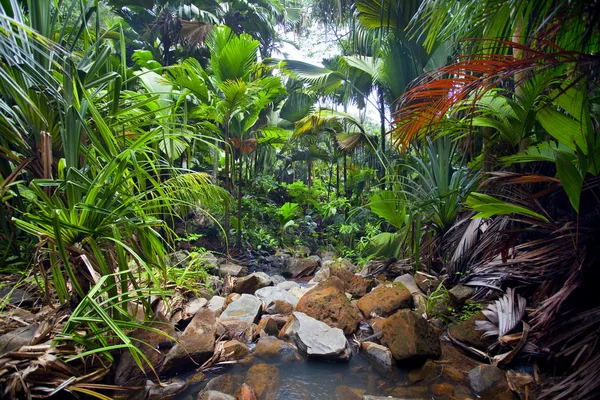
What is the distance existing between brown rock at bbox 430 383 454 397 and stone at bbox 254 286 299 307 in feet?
5.31

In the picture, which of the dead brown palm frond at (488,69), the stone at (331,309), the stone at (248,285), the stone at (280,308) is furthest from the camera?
the stone at (248,285)

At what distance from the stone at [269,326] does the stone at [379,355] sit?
80 centimetres

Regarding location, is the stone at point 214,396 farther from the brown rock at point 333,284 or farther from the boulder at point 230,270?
the boulder at point 230,270

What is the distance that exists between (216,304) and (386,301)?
1.68m

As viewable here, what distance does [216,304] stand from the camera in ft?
10.5

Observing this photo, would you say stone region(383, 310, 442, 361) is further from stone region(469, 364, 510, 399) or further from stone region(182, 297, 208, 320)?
stone region(182, 297, 208, 320)

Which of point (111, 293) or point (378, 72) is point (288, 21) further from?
point (111, 293)

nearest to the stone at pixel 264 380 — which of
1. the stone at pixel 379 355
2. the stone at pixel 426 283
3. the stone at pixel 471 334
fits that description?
the stone at pixel 379 355

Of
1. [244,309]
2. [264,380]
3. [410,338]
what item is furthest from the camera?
[244,309]

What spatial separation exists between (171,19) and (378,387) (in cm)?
834

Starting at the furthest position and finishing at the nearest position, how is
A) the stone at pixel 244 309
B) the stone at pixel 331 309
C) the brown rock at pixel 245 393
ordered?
the stone at pixel 244 309 < the stone at pixel 331 309 < the brown rock at pixel 245 393

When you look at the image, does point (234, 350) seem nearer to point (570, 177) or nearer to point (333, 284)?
point (333, 284)

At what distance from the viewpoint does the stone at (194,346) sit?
216 cm

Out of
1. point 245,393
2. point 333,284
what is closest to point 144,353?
point 245,393
